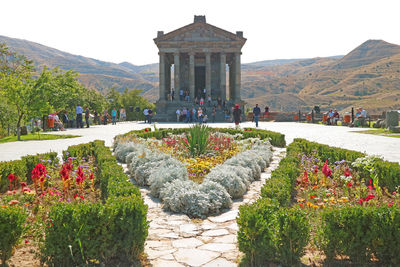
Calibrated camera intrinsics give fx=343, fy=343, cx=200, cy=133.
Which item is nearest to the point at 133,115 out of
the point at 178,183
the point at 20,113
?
the point at 20,113

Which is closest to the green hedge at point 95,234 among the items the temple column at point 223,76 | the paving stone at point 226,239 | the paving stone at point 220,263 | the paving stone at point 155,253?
the paving stone at point 155,253

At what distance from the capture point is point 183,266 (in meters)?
3.85

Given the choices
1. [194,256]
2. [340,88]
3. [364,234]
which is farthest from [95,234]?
[340,88]

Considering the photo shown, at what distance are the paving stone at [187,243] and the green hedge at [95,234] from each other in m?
0.61

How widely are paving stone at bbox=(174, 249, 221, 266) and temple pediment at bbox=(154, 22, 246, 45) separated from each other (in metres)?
35.6

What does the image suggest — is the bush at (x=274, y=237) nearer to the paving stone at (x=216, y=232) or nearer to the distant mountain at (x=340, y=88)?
the paving stone at (x=216, y=232)

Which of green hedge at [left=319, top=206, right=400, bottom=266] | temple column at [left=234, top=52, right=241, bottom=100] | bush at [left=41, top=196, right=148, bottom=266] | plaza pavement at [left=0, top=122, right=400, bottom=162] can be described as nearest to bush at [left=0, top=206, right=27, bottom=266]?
bush at [left=41, top=196, right=148, bottom=266]

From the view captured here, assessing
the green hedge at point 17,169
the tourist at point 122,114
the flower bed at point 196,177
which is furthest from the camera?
the tourist at point 122,114

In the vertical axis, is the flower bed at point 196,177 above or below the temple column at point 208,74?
below

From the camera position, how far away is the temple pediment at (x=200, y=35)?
37688mm

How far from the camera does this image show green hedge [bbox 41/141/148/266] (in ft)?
12.3

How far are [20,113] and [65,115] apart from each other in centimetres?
842

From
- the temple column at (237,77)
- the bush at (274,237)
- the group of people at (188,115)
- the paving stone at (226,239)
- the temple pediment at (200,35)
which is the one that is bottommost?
the paving stone at (226,239)

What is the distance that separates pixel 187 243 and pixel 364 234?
2.13 metres
